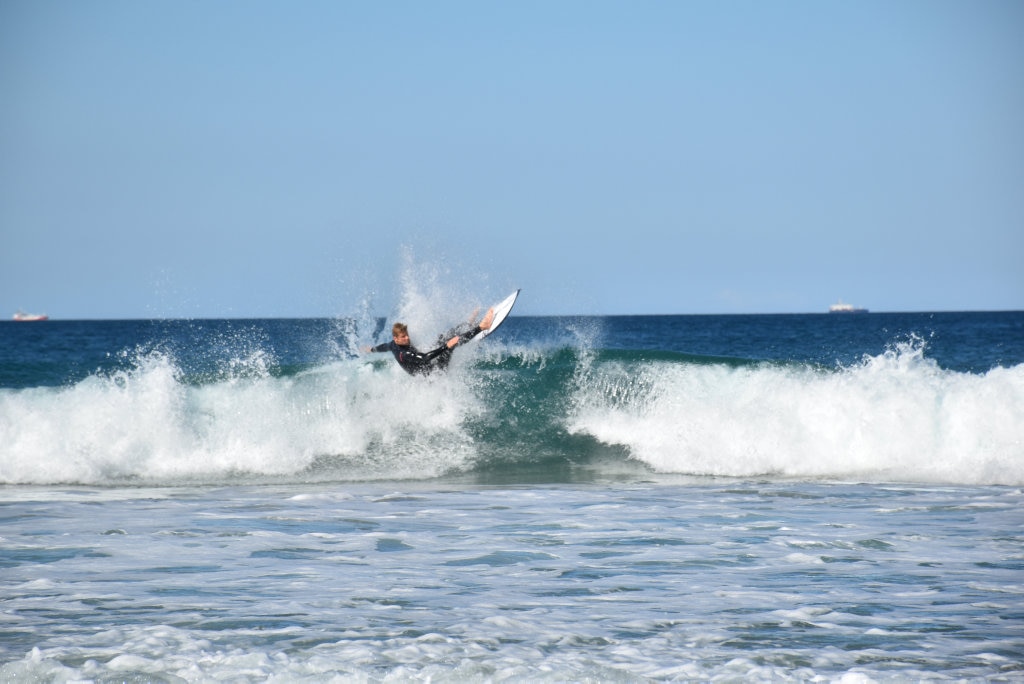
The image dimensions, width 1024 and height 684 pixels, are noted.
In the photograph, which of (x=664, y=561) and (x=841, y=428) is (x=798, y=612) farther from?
(x=841, y=428)

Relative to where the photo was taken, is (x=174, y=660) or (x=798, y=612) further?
(x=798, y=612)

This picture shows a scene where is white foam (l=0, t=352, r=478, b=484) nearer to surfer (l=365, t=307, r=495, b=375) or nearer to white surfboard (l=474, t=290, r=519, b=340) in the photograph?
surfer (l=365, t=307, r=495, b=375)

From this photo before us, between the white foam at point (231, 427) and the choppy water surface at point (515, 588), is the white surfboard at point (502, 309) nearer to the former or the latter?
the white foam at point (231, 427)

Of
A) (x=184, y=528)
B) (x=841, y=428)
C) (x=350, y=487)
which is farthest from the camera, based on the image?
(x=841, y=428)

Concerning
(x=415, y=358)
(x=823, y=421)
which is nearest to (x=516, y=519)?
(x=415, y=358)

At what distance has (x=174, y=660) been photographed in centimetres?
563

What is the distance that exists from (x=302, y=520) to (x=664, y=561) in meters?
4.28

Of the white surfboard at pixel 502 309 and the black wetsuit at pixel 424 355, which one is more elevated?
the white surfboard at pixel 502 309

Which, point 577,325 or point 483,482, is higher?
point 577,325

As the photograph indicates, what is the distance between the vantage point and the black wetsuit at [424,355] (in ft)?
49.5

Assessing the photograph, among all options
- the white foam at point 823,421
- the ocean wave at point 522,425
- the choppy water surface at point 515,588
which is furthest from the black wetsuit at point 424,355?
the choppy water surface at point 515,588

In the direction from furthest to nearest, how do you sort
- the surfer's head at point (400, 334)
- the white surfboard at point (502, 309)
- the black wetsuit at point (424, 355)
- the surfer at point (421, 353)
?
1. the white surfboard at point (502, 309)
2. the black wetsuit at point (424, 355)
3. the surfer at point (421, 353)
4. the surfer's head at point (400, 334)

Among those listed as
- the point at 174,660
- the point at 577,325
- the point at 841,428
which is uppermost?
the point at 577,325

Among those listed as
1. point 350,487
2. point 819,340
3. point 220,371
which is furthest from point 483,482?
point 819,340
